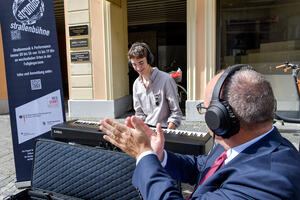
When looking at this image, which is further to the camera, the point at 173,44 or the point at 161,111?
the point at 173,44

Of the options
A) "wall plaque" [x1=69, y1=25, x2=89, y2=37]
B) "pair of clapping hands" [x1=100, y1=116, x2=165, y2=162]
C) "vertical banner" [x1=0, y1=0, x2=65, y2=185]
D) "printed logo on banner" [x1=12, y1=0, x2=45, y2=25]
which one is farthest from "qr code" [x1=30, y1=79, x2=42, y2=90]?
"wall plaque" [x1=69, y1=25, x2=89, y2=37]

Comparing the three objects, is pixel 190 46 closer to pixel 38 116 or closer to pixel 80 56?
pixel 80 56

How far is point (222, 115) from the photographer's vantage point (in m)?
1.02

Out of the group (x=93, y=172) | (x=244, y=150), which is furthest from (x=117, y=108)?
(x=244, y=150)

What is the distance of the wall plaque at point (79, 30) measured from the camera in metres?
6.74

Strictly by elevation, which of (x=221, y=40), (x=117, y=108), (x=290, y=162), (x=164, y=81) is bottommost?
(x=117, y=108)

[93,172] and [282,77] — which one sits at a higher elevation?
[282,77]

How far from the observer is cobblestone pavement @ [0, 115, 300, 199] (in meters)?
3.10

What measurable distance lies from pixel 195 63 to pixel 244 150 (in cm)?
522

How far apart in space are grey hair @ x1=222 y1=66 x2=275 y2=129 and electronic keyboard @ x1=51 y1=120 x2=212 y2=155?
976 mm

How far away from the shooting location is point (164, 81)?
2.56 meters

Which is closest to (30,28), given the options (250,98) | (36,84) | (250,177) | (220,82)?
(36,84)

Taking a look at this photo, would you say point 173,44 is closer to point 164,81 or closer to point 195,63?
point 195,63

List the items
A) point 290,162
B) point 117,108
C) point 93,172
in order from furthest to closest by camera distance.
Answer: point 117,108 < point 93,172 < point 290,162
